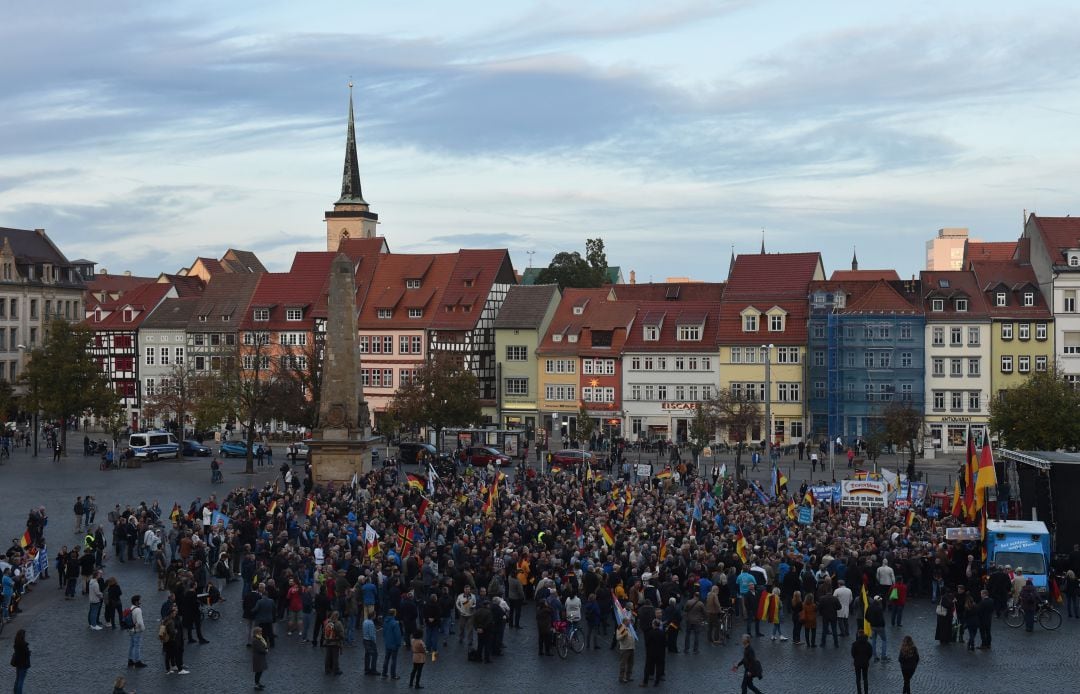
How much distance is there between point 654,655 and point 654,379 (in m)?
58.6

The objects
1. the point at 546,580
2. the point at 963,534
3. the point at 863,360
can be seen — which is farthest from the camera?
the point at 863,360

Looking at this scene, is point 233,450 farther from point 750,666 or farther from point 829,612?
point 750,666

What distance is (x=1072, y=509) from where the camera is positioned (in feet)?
106

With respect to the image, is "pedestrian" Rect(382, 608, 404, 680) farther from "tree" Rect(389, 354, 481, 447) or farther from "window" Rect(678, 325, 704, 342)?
"window" Rect(678, 325, 704, 342)

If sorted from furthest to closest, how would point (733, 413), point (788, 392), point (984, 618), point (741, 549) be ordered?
point (788, 392) < point (733, 413) < point (741, 549) < point (984, 618)

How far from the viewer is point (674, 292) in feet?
287

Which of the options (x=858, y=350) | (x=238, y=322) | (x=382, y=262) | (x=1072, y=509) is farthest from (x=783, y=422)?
(x=1072, y=509)

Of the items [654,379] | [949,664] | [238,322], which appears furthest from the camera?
[238,322]

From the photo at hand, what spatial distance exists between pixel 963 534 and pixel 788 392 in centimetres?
4798

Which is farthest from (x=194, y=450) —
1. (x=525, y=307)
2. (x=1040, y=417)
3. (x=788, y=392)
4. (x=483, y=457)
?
(x=1040, y=417)

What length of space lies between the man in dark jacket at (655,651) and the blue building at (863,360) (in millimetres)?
55131

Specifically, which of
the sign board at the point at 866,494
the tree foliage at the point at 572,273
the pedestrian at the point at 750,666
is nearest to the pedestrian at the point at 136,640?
the pedestrian at the point at 750,666

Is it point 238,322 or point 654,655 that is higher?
point 238,322

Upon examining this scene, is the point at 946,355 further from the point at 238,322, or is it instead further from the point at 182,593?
the point at 182,593
